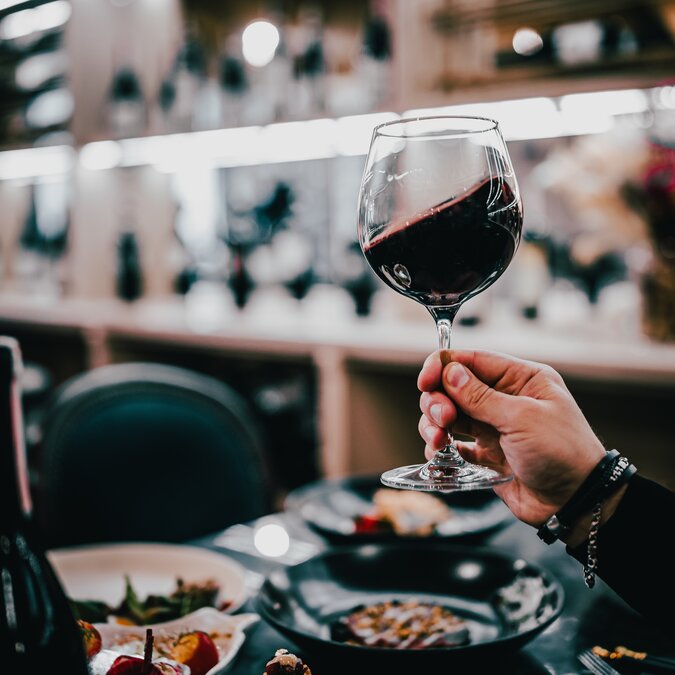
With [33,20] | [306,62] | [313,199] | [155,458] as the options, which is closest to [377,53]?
[306,62]

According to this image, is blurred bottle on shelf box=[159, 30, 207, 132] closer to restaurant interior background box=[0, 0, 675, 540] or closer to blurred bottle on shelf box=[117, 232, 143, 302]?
restaurant interior background box=[0, 0, 675, 540]

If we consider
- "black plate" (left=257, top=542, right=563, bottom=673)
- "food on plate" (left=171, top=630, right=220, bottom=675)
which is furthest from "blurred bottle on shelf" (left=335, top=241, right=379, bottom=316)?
"food on plate" (left=171, top=630, right=220, bottom=675)

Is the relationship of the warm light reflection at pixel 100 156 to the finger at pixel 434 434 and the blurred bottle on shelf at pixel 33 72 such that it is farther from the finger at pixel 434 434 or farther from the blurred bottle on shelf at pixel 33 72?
the finger at pixel 434 434

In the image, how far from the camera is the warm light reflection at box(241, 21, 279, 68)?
100 inches

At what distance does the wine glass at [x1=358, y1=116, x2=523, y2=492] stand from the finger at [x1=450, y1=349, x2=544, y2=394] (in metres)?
0.03

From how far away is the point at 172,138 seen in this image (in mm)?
2570

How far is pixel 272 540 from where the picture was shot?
1032mm

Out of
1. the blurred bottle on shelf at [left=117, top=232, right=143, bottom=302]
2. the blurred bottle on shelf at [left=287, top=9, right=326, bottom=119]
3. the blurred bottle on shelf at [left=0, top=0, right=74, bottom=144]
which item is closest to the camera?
the blurred bottle on shelf at [left=287, top=9, right=326, bottom=119]

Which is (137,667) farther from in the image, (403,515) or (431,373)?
(403,515)

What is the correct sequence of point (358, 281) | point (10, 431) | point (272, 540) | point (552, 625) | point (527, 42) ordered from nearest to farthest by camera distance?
1. point (10, 431)
2. point (552, 625)
3. point (272, 540)
4. point (527, 42)
5. point (358, 281)

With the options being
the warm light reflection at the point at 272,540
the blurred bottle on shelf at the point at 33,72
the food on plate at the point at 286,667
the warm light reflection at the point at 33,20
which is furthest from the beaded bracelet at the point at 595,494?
the warm light reflection at the point at 33,20

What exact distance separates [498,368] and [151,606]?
388 mm

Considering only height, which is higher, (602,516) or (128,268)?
(128,268)

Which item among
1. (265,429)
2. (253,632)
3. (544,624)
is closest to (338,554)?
(253,632)
